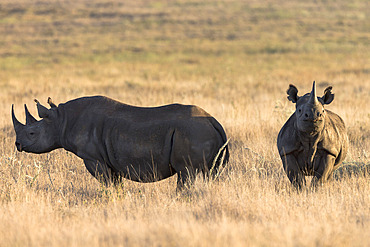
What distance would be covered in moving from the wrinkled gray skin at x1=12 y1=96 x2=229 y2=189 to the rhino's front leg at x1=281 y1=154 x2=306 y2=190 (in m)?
0.67

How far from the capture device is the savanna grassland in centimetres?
498

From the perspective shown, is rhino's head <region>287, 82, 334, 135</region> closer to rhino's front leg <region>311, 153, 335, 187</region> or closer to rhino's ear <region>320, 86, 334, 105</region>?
rhino's ear <region>320, 86, 334, 105</region>

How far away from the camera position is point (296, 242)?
4.57 m

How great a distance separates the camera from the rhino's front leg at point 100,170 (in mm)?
6359

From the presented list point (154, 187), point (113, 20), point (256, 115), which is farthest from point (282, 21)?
point (154, 187)

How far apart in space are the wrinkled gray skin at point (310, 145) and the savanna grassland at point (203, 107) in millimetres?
266

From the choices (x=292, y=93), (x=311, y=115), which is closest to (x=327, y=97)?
(x=292, y=93)

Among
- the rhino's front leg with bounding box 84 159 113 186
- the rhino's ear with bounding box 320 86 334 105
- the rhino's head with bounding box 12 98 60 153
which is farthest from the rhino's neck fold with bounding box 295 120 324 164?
the rhino's head with bounding box 12 98 60 153

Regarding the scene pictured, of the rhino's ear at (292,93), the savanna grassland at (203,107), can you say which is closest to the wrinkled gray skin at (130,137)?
the savanna grassland at (203,107)

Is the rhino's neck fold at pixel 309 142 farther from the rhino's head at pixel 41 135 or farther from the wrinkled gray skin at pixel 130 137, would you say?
the rhino's head at pixel 41 135

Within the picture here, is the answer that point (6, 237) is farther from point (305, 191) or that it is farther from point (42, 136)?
point (305, 191)

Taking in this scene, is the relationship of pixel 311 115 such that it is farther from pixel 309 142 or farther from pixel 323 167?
pixel 323 167

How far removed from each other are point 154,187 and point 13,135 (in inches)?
176

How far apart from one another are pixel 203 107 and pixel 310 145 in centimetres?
717
